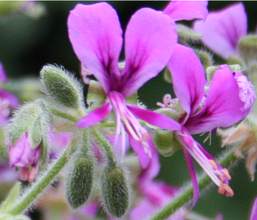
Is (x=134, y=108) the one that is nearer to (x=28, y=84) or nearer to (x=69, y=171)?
(x=69, y=171)

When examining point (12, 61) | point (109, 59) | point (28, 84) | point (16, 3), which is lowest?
point (12, 61)

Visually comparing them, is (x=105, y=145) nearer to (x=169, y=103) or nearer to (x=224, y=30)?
(x=169, y=103)

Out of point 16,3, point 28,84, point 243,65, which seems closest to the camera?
point 243,65

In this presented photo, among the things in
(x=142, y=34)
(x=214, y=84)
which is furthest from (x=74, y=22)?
(x=214, y=84)

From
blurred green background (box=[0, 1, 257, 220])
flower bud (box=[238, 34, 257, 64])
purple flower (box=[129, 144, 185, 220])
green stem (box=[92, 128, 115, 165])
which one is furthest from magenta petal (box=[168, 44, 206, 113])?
blurred green background (box=[0, 1, 257, 220])

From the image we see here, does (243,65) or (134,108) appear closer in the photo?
(134,108)

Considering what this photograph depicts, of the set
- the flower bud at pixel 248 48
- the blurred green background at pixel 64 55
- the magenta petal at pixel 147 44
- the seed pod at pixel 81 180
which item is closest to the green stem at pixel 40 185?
the seed pod at pixel 81 180

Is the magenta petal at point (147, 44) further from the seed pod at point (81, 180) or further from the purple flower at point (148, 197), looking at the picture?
the purple flower at point (148, 197)
